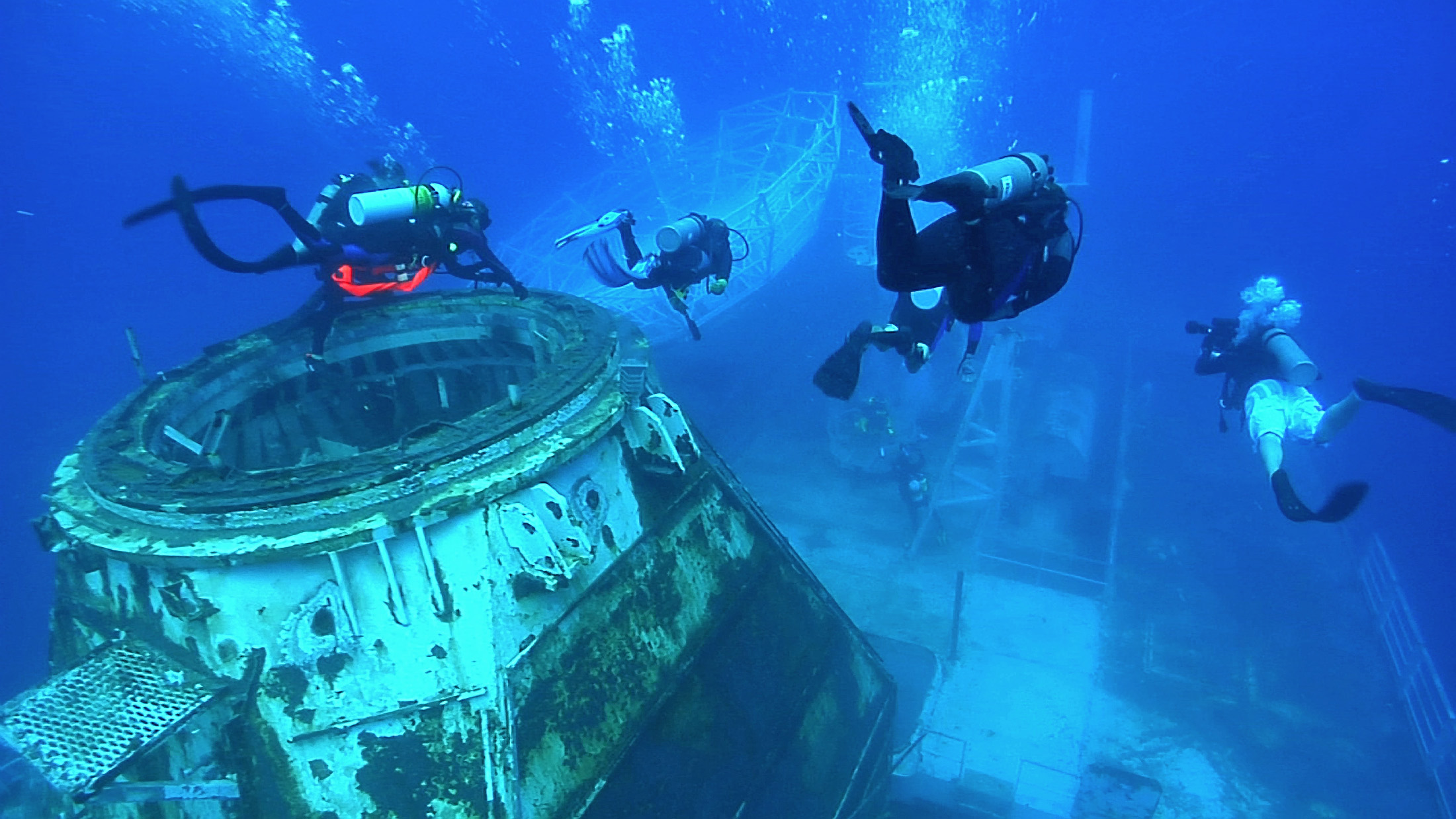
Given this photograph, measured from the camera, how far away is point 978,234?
371cm

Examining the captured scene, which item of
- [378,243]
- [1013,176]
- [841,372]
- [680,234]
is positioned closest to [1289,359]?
[841,372]

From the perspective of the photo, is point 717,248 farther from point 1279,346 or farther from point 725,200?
point 725,200

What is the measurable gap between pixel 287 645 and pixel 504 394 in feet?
11.4

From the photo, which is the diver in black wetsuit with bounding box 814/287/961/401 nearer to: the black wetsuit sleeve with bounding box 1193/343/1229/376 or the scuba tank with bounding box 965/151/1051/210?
the scuba tank with bounding box 965/151/1051/210

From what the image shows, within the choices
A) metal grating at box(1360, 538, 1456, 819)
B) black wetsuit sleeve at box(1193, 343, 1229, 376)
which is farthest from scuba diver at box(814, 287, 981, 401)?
metal grating at box(1360, 538, 1456, 819)

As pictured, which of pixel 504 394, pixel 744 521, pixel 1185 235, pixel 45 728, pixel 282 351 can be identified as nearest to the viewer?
pixel 45 728

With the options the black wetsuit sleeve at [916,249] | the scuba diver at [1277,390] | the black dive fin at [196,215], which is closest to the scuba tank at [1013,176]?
the black wetsuit sleeve at [916,249]

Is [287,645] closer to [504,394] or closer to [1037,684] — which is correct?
[504,394]

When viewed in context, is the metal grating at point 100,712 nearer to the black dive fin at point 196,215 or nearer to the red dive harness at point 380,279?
the black dive fin at point 196,215

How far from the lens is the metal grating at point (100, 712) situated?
8.90 feet

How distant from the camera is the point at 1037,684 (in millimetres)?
11227

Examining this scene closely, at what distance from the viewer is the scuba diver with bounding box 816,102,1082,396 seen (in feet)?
11.0

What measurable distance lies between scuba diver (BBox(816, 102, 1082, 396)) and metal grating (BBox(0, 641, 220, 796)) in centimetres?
388

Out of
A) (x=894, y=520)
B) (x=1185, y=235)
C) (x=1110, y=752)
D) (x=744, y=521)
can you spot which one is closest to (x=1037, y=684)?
(x=1110, y=752)
